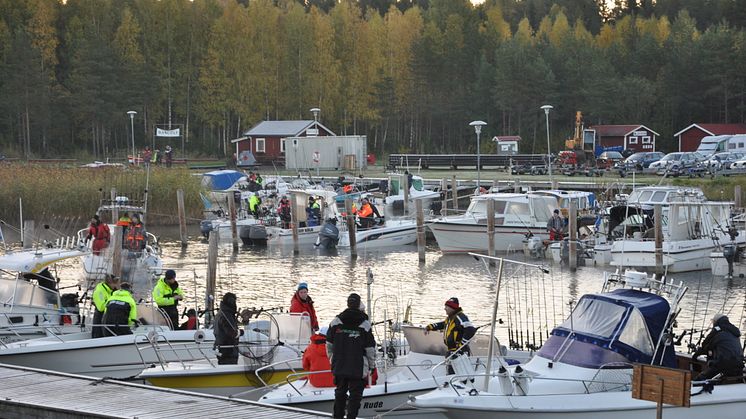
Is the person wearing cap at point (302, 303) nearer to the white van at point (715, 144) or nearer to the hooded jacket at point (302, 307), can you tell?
the hooded jacket at point (302, 307)

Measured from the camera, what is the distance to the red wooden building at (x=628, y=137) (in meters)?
82.5

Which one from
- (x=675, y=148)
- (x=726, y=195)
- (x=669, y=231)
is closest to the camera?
(x=669, y=231)

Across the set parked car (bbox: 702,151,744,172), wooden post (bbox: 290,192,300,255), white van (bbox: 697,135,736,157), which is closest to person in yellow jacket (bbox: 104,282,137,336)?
wooden post (bbox: 290,192,300,255)

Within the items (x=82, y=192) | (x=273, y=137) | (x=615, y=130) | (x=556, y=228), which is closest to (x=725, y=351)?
(x=556, y=228)

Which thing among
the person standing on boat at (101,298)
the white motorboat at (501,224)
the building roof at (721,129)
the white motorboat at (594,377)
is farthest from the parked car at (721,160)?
the white motorboat at (594,377)

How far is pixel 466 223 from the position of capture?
41.1 m

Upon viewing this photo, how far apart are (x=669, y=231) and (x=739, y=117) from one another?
56295mm

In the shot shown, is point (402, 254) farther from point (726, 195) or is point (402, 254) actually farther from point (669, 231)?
point (726, 195)

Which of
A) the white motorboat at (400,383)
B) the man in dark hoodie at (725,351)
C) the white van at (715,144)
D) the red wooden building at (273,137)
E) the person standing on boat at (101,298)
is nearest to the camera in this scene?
the white motorboat at (400,383)

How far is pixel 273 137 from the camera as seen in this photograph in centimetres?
8075

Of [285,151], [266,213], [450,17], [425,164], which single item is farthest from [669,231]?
[450,17]

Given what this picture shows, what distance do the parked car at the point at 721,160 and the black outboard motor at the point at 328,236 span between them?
79.6ft

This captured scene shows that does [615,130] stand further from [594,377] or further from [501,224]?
[594,377]

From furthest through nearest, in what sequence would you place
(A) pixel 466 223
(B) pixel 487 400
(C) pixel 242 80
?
(C) pixel 242 80 < (A) pixel 466 223 < (B) pixel 487 400
